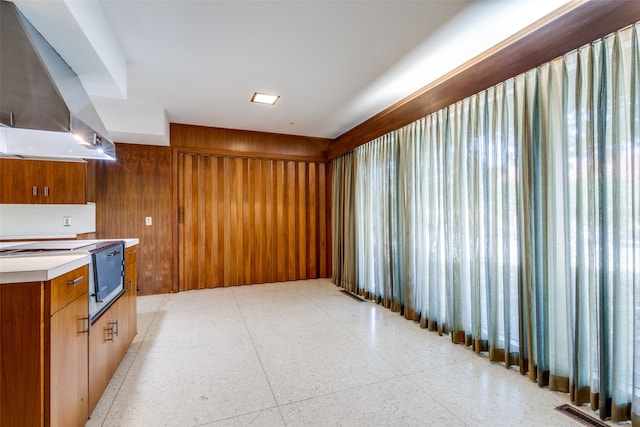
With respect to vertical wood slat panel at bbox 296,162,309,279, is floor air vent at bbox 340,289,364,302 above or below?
below

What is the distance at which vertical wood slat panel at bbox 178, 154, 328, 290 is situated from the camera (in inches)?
179

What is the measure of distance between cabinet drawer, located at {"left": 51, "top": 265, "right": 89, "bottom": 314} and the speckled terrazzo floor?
31.9 inches

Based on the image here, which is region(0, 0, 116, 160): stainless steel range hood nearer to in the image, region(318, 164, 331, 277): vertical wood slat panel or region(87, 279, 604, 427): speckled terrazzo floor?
region(87, 279, 604, 427): speckled terrazzo floor

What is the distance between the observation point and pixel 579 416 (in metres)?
1.70

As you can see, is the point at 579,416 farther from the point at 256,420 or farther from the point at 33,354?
the point at 33,354

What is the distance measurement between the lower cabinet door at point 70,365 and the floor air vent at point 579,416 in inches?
106

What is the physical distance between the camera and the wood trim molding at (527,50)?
1599mm

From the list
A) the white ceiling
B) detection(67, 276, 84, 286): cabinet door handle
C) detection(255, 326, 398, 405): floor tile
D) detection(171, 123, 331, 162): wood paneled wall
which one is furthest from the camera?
detection(171, 123, 331, 162): wood paneled wall

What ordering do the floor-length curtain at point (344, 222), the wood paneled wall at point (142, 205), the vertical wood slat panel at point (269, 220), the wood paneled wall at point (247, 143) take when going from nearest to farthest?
1. the wood paneled wall at point (142, 205)
2. the wood paneled wall at point (247, 143)
3. the floor-length curtain at point (344, 222)
4. the vertical wood slat panel at point (269, 220)

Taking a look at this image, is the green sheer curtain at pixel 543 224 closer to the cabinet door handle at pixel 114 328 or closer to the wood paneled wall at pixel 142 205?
the cabinet door handle at pixel 114 328

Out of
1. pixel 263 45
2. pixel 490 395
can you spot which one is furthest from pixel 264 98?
pixel 490 395

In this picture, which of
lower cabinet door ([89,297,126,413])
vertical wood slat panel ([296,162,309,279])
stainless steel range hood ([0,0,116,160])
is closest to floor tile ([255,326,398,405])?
lower cabinet door ([89,297,126,413])

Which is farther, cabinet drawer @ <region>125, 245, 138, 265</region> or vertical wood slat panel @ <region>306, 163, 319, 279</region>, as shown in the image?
vertical wood slat panel @ <region>306, 163, 319, 279</region>

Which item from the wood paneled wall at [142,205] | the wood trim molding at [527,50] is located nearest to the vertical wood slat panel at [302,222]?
the wood paneled wall at [142,205]
